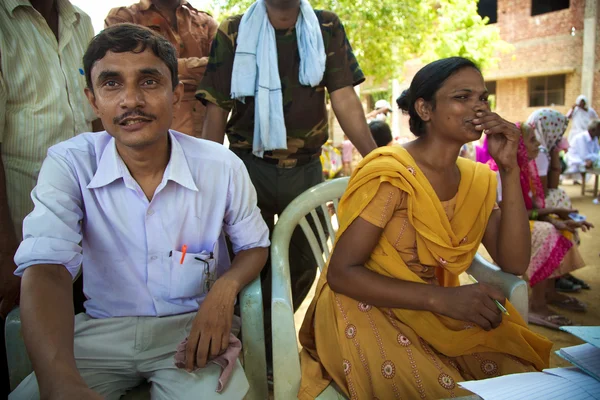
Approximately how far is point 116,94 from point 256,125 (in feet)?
3.11

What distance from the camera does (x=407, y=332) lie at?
4.96 feet

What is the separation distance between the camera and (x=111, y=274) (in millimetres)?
1554

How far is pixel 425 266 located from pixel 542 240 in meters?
2.37

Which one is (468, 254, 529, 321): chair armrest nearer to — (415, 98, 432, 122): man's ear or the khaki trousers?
(415, 98, 432, 122): man's ear

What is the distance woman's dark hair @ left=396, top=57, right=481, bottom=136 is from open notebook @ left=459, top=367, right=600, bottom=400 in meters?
1.14

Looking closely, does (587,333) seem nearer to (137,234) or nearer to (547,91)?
(137,234)

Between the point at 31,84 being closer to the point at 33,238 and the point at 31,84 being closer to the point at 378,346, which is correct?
the point at 33,238

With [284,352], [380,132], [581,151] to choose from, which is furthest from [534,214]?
[581,151]

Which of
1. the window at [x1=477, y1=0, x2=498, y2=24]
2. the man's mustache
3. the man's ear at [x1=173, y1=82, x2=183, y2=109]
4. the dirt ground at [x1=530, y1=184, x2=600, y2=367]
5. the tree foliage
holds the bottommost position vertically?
the dirt ground at [x1=530, y1=184, x2=600, y2=367]

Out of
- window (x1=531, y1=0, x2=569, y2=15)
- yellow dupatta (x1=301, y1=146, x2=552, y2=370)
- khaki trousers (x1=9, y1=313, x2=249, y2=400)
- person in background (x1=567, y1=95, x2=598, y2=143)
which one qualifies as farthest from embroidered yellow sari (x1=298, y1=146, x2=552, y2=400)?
window (x1=531, y1=0, x2=569, y2=15)

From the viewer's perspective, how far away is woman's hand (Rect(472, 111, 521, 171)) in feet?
5.45

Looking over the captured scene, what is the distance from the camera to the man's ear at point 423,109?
1740mm

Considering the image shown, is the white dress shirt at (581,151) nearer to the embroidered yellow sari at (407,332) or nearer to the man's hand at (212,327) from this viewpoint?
the embroidered yellow sari at (407,332)

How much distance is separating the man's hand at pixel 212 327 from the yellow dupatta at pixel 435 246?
390 mm
